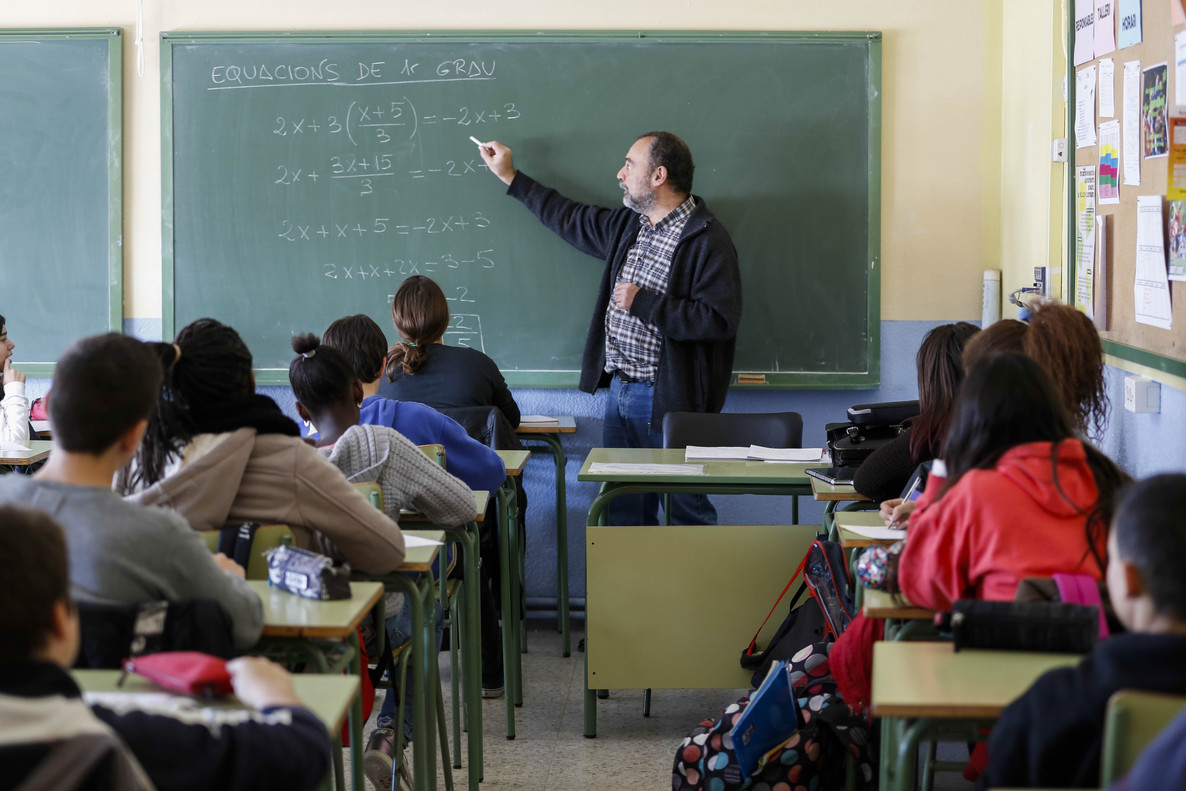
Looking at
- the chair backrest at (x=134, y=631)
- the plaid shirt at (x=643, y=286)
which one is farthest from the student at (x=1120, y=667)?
the plaid shirt at (x=643, y=286)

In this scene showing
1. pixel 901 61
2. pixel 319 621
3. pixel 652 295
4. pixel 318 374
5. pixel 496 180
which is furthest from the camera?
pixel 496 180

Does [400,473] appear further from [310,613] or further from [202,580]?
[202,580]

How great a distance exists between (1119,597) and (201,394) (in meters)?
1.56

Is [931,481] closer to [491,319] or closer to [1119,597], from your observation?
[1119,597]

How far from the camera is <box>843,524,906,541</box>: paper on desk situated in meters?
2.58

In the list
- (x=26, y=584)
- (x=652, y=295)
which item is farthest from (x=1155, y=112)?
(x=26, y=584)

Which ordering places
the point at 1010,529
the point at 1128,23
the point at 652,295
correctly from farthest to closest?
the point at 652,295 → the point at 1128,23 → the point at 1010,529

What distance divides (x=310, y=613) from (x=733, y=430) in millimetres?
2235

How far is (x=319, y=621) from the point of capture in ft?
6.14

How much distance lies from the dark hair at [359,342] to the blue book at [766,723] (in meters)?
1.32

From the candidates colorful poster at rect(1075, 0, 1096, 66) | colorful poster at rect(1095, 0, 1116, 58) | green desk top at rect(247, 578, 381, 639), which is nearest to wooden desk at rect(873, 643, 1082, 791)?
green desk top at rect(247, 578, 381, 639)

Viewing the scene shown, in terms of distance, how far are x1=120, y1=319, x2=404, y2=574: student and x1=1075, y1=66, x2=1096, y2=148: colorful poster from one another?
2.29 metres

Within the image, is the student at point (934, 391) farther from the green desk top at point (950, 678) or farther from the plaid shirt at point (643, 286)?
the plaid shirt at point (643, 286)

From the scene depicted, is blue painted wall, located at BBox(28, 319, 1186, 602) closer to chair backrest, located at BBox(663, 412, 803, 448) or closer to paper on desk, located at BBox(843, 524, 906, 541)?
chair backrest, located at BBox(663, 412, 803, 448)
